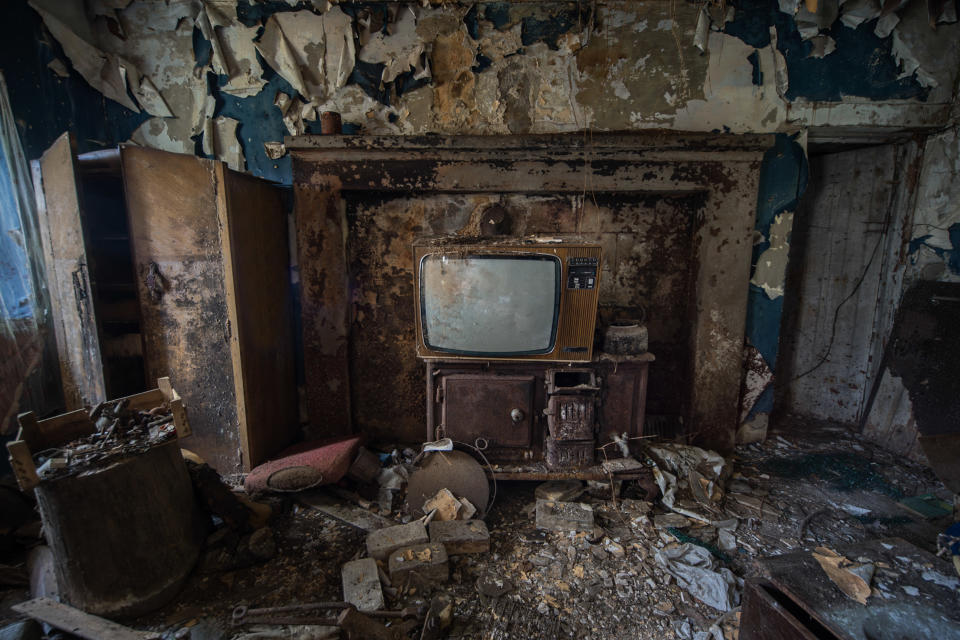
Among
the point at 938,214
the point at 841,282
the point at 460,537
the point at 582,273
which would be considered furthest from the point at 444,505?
the point at 938,214

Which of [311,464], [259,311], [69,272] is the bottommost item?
[311,464]

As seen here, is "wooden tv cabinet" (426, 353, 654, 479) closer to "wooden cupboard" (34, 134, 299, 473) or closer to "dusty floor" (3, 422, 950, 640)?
"dusty floor" (3, 422, 950, 640)

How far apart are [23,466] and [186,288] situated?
3.76 feet

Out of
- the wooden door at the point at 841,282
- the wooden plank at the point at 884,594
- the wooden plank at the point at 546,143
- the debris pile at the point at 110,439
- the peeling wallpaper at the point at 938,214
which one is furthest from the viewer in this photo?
the wooden door at the point at 841,282

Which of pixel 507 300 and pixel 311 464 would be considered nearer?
pixel 507 300

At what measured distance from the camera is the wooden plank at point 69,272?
2236 mm

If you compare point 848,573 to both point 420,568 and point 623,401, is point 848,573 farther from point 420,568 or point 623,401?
point 420,568

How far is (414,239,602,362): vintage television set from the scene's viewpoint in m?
2.13

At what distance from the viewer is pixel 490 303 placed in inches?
86.7

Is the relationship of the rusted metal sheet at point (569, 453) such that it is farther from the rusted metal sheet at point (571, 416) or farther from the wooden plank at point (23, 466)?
the wooden plank at point (23, 466)

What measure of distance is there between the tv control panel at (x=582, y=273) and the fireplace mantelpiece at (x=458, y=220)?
0.88 m

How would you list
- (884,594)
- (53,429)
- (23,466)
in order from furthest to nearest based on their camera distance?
(53,429) < (23,466) < (884,594)

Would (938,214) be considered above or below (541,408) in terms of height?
above

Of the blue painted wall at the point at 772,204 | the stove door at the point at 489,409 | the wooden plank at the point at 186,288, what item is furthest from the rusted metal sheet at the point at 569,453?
the wooden plank at the point at 186,288
